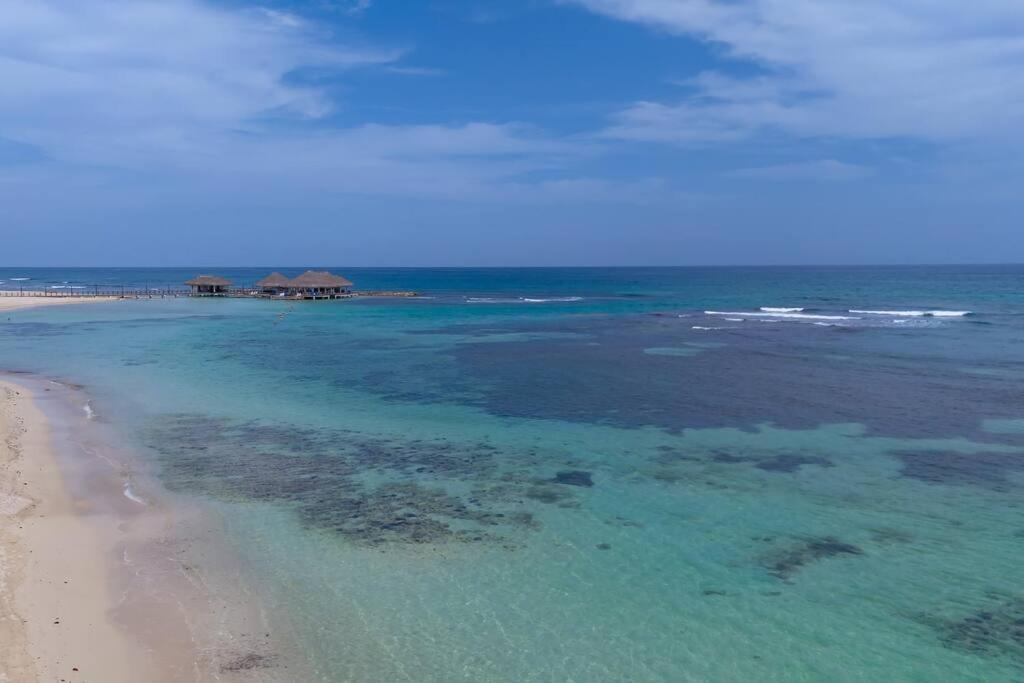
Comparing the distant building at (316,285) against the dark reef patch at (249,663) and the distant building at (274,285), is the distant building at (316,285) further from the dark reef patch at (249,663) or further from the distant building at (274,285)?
the dark reef patch at (249,663)

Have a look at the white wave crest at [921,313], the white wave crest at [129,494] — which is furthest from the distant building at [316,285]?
the white wave crest at [129,494]

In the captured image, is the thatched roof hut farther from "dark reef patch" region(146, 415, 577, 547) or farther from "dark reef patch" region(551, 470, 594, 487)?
"dark reef patch" region(551, 470, 594, 487)

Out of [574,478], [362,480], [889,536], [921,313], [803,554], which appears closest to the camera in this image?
[803,554]

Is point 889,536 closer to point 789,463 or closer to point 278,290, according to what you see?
point 789,463

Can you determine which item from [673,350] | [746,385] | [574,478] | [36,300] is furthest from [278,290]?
[574,478]

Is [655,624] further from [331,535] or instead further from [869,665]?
[331,535]

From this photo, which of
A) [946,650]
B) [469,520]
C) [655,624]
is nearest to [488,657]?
[655,624]
